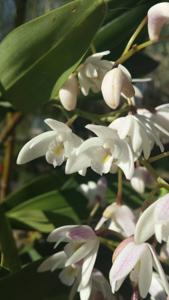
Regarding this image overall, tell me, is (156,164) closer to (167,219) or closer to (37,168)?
(167,219)

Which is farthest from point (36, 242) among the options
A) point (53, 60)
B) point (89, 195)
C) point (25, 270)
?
point (53, 60)

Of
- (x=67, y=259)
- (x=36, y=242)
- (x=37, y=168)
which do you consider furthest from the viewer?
(x=37, y=168)

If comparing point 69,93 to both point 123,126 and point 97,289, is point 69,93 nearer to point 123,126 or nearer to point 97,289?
point 123,126

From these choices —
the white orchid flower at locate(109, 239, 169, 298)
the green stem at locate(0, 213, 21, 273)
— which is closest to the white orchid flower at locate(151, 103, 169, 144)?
the white orchid flower at locate(109, 239, 169, 298)

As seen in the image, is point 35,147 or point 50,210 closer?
point 35,147

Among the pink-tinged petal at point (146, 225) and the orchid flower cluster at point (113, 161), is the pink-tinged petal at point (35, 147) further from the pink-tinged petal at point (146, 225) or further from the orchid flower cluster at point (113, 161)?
the pink-tinged petal at point (146, 225)

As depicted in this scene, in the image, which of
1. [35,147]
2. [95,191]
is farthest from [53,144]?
[95,191]
